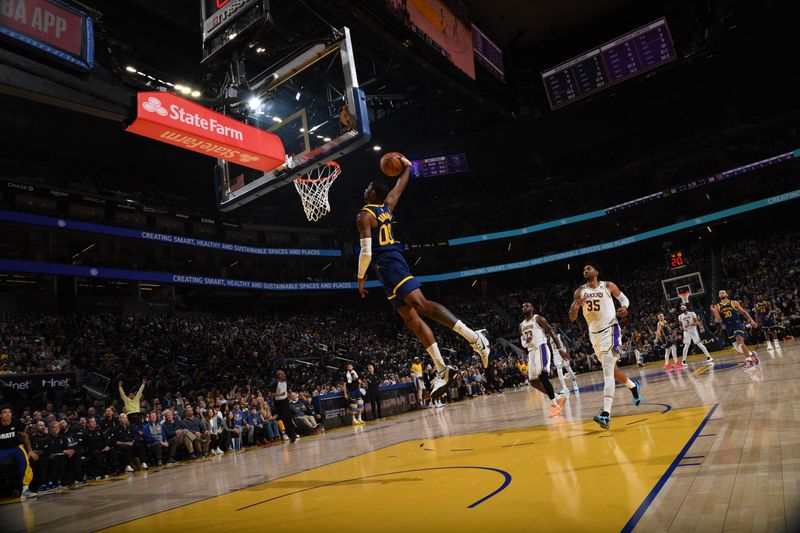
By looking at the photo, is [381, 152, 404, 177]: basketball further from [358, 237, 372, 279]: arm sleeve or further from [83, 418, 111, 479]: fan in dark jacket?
[83, 418, 111, 479]: fan in dark jacket

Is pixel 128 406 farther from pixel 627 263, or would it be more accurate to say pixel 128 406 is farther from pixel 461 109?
pixel 627 263

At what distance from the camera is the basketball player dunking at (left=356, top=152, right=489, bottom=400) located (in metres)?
5.09

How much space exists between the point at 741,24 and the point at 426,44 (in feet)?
64.4

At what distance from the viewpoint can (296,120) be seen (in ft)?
30.8

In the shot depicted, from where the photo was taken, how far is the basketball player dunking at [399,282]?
5094 mm

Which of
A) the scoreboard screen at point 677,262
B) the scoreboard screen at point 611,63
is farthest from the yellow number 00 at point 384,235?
the scoreboard screen at point 677,262

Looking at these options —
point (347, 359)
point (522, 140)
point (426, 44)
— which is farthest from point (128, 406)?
point (522, 140)

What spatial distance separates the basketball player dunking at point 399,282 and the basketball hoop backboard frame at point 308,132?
124 inches

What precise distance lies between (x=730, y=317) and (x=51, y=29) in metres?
14.4

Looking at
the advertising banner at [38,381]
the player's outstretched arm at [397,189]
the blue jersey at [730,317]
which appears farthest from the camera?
the advertising banner at [38,381]

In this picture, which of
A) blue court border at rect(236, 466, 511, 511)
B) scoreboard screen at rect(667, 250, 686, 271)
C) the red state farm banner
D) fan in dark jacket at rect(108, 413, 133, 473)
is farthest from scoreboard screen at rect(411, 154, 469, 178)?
blue court border at rect(236, 466, 511, 511)

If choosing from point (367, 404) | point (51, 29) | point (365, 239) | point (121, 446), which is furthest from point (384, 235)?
point (367, 404)

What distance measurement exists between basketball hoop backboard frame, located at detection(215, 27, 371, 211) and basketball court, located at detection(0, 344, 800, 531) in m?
4.82

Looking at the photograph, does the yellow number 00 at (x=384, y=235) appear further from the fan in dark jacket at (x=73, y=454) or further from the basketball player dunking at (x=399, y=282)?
the fan in dark jacket at (x=73, y=454)
